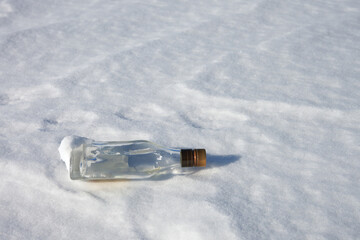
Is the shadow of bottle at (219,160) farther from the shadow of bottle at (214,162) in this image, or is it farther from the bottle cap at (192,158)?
the bottle cap at (192,158)

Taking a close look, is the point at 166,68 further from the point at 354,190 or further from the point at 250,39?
the point at 354,190

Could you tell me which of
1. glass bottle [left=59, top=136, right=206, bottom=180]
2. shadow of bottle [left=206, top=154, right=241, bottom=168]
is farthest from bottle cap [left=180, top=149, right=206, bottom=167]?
shadow of bottle [left=206, top=154, right=241, bottom=168]

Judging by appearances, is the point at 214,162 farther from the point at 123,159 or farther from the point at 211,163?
the point at 123,159

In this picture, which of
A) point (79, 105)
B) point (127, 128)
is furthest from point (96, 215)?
point (79, 105)

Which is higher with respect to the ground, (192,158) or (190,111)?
(192,158)

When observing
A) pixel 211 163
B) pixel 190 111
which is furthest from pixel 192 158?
pixel 190 111

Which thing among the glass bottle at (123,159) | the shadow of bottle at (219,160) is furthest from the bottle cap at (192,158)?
the shadow of bottle at (219,160)

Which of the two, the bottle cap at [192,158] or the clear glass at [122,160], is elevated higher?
the bottle cap at [192,158]
